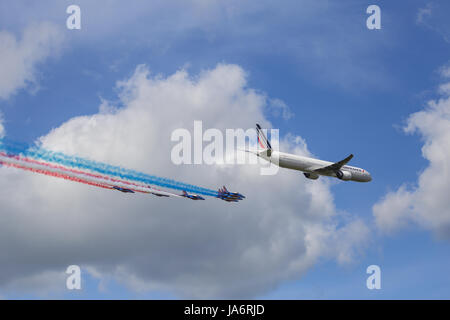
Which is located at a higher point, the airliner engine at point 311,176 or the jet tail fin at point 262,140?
the jet tail fin at point 262,140

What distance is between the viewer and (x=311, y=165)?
396 feet

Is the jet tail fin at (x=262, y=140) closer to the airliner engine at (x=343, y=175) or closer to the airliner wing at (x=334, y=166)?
the airliner wing at (x=334, y=166)

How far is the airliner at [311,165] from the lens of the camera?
11444cm

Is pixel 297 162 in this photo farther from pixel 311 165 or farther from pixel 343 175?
pixel 343 175

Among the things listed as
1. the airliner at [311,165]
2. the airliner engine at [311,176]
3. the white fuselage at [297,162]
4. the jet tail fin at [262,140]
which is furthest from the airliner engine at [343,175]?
the jet tail fin at [262,140]

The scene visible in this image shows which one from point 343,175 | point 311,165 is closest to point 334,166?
point 343,175

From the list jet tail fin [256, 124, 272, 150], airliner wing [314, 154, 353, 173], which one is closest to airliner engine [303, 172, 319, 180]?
airliner wing [314, 154, 353, 173]

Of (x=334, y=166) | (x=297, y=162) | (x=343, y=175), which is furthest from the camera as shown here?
(x=343, y=175)

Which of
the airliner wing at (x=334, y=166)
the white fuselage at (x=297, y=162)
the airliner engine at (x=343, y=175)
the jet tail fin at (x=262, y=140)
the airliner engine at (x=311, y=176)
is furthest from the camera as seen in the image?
the airliner engine at (x=311, y=176)
